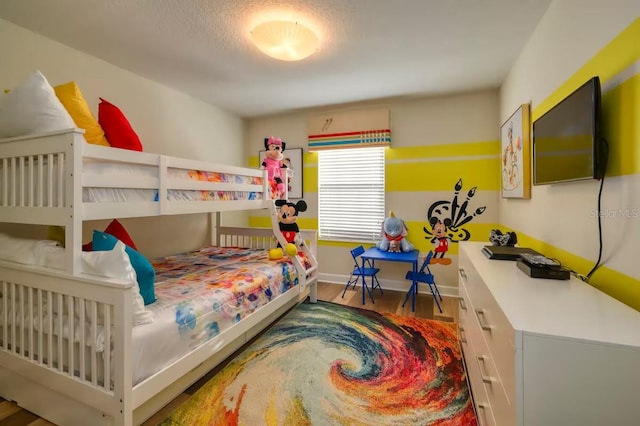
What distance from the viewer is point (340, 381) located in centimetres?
178

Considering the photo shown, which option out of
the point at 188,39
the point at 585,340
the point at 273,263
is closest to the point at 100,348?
the point at 273,263

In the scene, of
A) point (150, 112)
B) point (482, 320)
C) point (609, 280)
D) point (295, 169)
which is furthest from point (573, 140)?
point (150, 112)

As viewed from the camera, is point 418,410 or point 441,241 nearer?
point 418,410

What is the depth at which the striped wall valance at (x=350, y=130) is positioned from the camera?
3.48 m

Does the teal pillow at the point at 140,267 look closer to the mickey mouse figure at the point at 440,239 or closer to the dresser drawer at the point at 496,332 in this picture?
the dresser drawer at the point at 496,332

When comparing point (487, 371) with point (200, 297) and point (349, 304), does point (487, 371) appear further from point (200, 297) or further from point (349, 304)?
point (349, 304)

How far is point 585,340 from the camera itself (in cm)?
Result: 74

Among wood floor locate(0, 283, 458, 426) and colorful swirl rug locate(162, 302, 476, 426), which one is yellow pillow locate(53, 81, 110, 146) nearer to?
wood floor locate(0, 283, 458, 426)

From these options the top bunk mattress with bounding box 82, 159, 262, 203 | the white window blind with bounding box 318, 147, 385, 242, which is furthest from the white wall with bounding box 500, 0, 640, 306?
the top bunk mattress with bounding box 82, 159, 262, 203

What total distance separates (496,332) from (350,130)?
118 inches

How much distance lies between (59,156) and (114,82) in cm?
170

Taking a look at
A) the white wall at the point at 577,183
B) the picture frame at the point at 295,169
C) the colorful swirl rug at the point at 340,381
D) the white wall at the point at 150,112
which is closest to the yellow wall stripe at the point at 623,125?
the white wall at the point at 577,183

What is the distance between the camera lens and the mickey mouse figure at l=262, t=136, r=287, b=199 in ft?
9.53

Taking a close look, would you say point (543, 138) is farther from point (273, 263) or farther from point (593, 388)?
point (273, 263)
